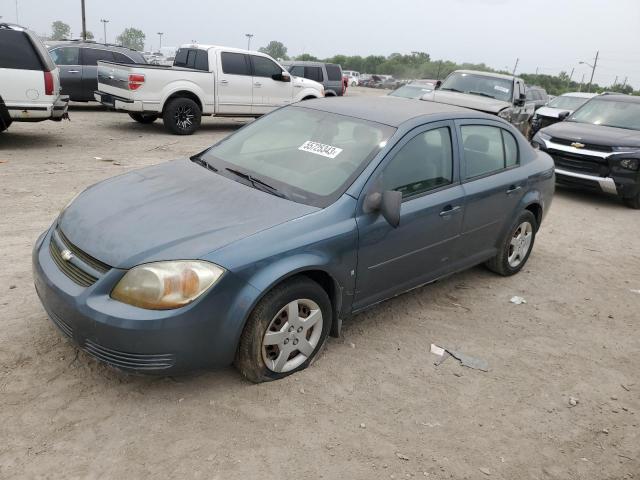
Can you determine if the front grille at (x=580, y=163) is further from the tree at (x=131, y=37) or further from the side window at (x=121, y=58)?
the tree at (x=131, y=37)

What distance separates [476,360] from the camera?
12.4ft

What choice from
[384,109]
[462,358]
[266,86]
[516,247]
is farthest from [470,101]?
[462,358]

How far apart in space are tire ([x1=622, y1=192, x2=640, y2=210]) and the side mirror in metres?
6.97

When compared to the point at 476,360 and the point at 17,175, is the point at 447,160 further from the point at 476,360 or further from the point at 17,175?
the point at 17,175

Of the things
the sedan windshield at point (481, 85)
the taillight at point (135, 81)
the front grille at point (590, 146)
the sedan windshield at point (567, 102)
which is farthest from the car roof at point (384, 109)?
the sedan windshield at point (567, 102)

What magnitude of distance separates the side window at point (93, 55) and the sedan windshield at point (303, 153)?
11.1 metres

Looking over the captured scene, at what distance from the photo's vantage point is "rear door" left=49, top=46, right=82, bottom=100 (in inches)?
532

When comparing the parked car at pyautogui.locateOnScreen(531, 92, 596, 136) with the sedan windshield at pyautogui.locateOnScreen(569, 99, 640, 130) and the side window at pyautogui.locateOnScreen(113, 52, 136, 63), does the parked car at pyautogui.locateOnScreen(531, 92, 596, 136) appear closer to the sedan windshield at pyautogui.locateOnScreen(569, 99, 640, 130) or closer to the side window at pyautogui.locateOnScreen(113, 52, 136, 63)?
the sedan windshield at pyautogui.locateOnScreen(569, 99, 640, 130)

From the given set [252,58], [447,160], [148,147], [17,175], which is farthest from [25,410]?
[252,58]

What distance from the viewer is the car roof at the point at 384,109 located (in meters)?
4.00

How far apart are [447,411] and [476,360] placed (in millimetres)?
711

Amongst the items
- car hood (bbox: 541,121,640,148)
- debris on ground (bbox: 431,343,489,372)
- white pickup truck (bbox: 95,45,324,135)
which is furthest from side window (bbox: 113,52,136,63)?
debris on ground (bbox: 431,343,489,372)

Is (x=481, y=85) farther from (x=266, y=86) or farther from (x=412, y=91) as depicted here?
(x=266, y=86)

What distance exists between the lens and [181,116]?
11.8 m
